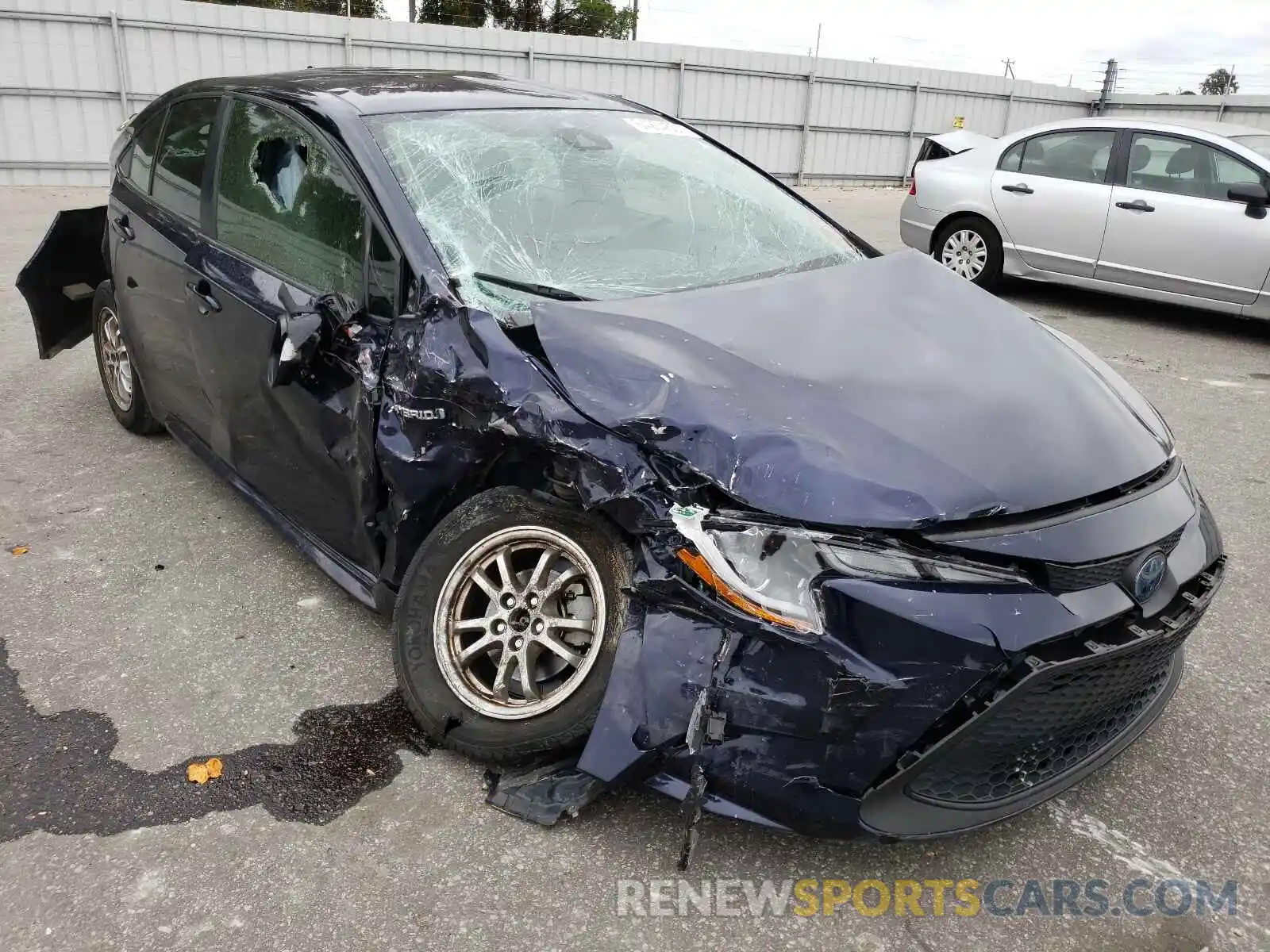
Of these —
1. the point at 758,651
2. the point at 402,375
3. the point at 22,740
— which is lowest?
the point at 22,740

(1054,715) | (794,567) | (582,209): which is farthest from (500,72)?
(1054,715)

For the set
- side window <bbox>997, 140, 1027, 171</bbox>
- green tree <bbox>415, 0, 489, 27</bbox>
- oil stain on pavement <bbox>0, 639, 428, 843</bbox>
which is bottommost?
oil stain on pavement <bbox>0, 639, 428, 843</bbox>

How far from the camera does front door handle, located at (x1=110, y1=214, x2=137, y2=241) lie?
399cm

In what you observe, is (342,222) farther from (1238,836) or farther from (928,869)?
(1238,836)

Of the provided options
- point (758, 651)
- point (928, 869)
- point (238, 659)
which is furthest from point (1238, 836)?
point (238, 659)

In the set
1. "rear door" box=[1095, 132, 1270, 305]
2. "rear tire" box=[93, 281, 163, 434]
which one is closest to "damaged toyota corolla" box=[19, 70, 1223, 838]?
"rear tire" box=[93, 281, 163, 434]

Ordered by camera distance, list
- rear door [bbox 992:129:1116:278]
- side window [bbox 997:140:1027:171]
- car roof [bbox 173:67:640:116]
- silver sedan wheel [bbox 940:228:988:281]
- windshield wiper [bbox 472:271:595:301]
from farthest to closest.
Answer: silver sedan wheel [bbox 940:228:988:281]
side window [bbox 997:140:1027:171]
rear door [bbox 992:129:1116:278]
car roof [bbox 173:67:640:116]
windshield wiper [bbox 472:271:595:301]

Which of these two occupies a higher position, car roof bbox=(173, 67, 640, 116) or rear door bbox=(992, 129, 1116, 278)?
car roof bbox=(173, 67, 640, 116)

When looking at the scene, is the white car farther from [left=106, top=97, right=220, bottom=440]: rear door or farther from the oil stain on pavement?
the oil stain on pavement

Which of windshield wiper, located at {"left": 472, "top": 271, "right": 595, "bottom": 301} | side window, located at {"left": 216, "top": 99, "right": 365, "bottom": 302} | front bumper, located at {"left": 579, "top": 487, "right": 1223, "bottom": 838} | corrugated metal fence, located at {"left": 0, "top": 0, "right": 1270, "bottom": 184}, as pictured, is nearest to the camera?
front bumper, located at {"left": 579, "top": 487, "right": 1223, "bottom": 838}

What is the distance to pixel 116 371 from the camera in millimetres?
4621

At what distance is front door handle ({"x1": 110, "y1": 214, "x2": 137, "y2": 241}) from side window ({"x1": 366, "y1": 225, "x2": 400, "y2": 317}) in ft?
6.19

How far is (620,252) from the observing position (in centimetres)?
285

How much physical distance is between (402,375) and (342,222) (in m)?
0.60
